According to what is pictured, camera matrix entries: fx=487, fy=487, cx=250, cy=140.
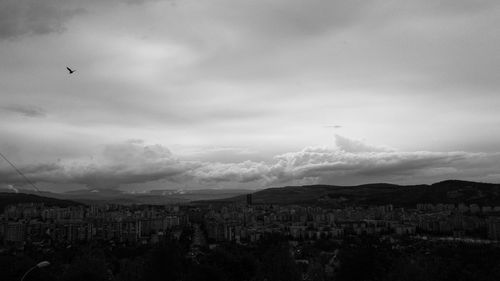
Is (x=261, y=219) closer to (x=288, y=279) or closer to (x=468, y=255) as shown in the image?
(x=468, y=255)

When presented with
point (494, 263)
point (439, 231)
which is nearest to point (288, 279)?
point (494, 263)

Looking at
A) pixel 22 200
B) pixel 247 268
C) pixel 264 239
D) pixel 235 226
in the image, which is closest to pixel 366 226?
pixel 235 226

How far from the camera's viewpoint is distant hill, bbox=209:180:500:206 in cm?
9038

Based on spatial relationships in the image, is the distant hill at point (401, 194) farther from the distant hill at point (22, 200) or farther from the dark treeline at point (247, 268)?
the dark treeline at point (247, 268)

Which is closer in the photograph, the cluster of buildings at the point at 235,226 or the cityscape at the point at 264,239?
the cityscape at the point at 264,239

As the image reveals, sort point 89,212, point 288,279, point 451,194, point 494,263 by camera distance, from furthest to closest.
→ point 451,194, point 89,212, point 494,263, point 288,279

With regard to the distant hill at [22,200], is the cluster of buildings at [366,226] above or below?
below

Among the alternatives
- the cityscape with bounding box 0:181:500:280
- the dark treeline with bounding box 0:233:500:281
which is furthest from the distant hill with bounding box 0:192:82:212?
the dark treeline with bounding box 0:233:500:281

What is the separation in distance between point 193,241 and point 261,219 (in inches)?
1155

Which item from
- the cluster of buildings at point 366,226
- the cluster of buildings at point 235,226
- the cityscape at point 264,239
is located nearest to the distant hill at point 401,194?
the cityscape at point 264,239

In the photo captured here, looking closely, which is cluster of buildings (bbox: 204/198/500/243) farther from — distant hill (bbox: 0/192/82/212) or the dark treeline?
distant hill (bbox: 0/192/82/212)

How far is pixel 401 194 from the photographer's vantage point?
102m

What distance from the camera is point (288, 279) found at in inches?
894

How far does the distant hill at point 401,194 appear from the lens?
90.4 m
